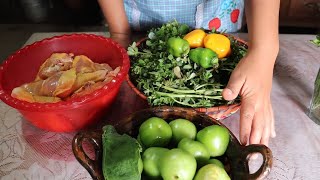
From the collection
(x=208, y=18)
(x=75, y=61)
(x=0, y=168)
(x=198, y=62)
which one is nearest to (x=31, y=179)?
(x=0, y=168)

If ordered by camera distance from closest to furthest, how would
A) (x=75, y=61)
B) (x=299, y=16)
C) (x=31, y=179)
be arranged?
(x=31, y=179)
(x=75, y=61)
(x=299, y=16)

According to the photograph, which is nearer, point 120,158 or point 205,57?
point 120,158

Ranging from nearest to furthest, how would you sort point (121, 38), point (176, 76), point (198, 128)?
1. point (198, 128)
2. point (176, 76)
3. point (121, 38)

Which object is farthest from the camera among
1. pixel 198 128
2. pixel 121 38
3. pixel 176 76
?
pixel 121 38

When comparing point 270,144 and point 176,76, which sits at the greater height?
point 176,76

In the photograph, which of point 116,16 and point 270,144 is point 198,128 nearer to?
point 270,144

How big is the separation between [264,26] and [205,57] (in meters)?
0.15

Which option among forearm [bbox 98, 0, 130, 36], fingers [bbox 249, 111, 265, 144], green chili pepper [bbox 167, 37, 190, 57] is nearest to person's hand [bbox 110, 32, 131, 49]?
forearm [bbox 98, 0, 130, 36]

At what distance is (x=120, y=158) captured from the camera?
19.0 inches

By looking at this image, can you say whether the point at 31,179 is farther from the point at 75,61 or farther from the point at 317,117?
the point at 317,117

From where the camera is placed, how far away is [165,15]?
1062 millimetres

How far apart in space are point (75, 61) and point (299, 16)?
169 centimetres

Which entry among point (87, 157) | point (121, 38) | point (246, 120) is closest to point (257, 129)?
point (246, 120)

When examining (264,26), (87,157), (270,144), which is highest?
(264,26)
